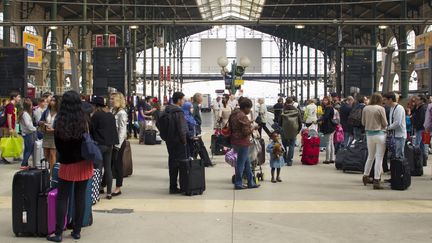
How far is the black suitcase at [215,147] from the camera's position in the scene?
14.9 metres

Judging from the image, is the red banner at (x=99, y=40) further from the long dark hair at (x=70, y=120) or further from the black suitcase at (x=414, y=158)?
the long dark hair at (x=70, y=120)

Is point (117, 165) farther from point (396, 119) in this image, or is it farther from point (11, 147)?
point (11, 147)

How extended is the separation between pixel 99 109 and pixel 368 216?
400 cm

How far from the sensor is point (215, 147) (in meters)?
15.3

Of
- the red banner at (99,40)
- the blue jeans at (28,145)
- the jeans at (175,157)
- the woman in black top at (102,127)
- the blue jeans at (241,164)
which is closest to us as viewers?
the woman in black top at (102,127)

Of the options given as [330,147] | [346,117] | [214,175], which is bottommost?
[214,175]

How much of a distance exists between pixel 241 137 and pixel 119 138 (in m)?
2.03

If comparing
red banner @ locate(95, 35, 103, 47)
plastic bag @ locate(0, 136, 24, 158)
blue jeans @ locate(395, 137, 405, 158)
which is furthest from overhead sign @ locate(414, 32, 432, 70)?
plastic bag @ locate(0, 136, 24, 158)

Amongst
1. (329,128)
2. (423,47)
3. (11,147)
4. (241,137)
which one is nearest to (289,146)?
(329,128)

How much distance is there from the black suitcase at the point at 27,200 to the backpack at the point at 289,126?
762 cm

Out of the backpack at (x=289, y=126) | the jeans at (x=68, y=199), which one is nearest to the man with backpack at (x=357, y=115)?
the backpack at (x=289, y=126)

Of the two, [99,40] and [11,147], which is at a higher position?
[99,40]

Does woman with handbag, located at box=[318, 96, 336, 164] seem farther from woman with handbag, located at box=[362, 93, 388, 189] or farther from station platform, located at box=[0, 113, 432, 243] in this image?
woman with handbag, located at box=[362, 93, 388, 189]

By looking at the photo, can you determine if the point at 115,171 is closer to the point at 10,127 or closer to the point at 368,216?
the point at 368,216
